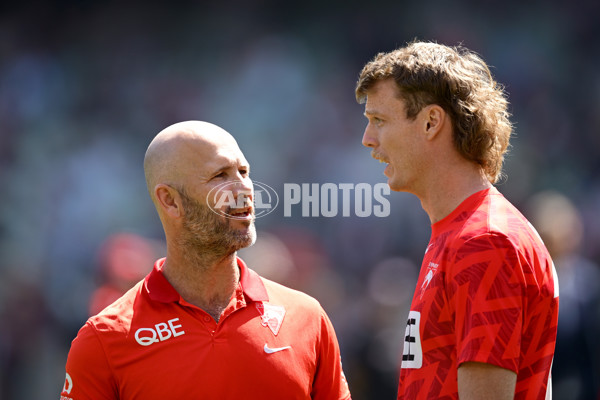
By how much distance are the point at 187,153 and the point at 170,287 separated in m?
0.46

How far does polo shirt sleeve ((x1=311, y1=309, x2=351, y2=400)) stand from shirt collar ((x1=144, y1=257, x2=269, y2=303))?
9.6 inches

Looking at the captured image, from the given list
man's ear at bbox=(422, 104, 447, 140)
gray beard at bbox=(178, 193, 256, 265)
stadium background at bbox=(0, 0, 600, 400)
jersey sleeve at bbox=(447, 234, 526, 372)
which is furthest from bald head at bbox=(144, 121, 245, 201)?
stadium background at bbox=(0, 0, 600, 400)

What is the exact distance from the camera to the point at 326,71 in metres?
5.14

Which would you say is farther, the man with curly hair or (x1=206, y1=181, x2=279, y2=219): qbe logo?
(x1=206, y1=181, x2=279, y2=219): qbe logo

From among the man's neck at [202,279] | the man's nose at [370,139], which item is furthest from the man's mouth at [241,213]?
the man's nose at [370,139]

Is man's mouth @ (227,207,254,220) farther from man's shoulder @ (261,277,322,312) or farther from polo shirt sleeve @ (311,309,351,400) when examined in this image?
polo shirt sleeve @ (311,309,351,400)

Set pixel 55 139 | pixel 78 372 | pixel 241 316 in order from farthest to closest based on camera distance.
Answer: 1. pixel 55 139
2. pixel 241 316
3. pixel 78 372

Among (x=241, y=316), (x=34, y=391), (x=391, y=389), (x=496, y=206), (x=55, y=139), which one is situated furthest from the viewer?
(x=55, y=139)

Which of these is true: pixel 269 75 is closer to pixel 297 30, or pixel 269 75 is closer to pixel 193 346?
pixel 297 30

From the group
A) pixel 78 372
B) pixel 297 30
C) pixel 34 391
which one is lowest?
pixel 34 391

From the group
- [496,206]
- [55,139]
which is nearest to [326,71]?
[55,139]

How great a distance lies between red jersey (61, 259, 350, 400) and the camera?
6.91 feet

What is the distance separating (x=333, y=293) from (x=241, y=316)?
2.46 m

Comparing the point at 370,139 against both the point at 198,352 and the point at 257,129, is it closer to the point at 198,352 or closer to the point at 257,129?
the point at 198,352
